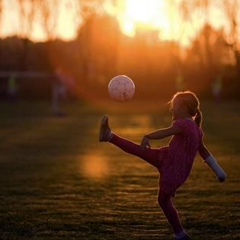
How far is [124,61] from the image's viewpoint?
69.1 meters

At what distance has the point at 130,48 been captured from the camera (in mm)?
71125

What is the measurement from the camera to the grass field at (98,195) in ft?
30.6

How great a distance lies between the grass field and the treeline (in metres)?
37.1

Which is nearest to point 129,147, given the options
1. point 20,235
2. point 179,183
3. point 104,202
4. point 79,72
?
point 179,183

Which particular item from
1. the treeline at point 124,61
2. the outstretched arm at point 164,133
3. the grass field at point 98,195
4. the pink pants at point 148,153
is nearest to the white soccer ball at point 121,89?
the pink pants at point 148,153

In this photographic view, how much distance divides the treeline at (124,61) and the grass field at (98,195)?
3705 centimetres

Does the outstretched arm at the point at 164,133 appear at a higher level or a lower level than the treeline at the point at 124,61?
higher

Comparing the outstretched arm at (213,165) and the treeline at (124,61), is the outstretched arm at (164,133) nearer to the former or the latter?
A: the outstretched arm at (213,165)

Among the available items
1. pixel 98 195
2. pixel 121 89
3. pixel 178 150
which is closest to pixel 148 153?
pixel 178 150

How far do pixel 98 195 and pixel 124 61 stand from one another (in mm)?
57130

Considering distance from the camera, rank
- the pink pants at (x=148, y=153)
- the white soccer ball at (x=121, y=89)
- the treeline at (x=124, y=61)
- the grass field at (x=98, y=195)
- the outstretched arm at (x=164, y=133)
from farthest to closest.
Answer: the treeline at (x=124, y=61) → the white soccer ball at (x=121, y=89) → the grass field at (x=98, y=195) → the pink pants at (x=148, y=153) → the outstretched arm at (x=164, y=133)

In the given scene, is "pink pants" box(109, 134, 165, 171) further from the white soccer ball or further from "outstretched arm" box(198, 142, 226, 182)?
the white soccer ball

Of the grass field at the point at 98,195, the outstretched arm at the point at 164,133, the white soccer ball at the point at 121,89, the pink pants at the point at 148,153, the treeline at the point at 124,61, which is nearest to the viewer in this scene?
the outstretched arm at the point at 164,133

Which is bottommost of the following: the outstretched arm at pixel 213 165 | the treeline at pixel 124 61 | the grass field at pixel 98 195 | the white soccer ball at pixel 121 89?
the treeline at pixel 124 61
